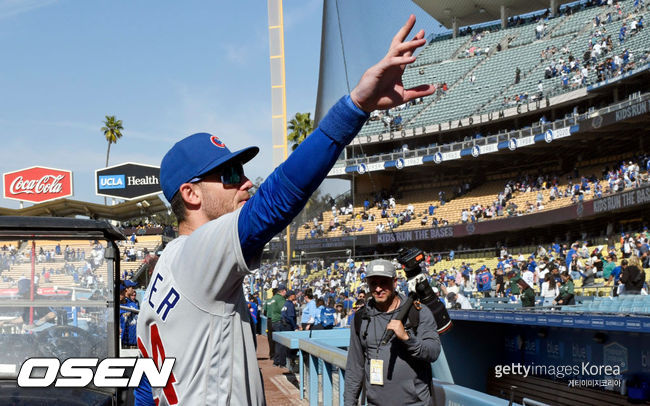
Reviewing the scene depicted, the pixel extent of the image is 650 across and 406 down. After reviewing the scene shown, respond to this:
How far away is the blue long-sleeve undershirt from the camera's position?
1.64 metres

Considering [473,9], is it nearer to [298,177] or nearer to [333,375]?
[333,375]

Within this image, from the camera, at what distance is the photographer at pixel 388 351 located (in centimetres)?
436

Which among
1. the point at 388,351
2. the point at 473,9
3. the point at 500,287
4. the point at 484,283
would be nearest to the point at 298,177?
the point at 388,351

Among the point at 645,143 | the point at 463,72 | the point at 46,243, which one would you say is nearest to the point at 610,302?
the point at 46,243

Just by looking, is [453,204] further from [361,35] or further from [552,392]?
[552,392]

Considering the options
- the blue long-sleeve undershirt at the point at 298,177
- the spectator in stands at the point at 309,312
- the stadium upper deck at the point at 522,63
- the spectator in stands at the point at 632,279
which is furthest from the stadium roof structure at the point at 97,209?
the blue long-sleeve undershirt at the point at 298,177

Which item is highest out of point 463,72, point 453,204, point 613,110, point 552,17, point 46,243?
point 552,17

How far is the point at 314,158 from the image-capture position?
1636 mm

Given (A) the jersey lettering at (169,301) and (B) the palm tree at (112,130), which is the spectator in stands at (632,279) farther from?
(B) the palm tree at (112,130)

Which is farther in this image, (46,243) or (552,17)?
(552,17)

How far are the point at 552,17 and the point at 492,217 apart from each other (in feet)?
61.7

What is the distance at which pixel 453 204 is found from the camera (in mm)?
39906

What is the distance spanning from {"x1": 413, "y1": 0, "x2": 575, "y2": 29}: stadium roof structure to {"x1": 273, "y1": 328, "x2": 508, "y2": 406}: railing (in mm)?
46777

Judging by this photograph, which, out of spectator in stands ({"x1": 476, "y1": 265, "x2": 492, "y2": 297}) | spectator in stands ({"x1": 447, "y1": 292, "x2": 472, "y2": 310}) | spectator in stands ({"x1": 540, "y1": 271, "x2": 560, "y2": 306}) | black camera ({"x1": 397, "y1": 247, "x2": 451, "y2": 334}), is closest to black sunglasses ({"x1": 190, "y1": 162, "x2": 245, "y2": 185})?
black camera ({"x1": 397, "y1": 247, "x2": 451, "y2": 334})
